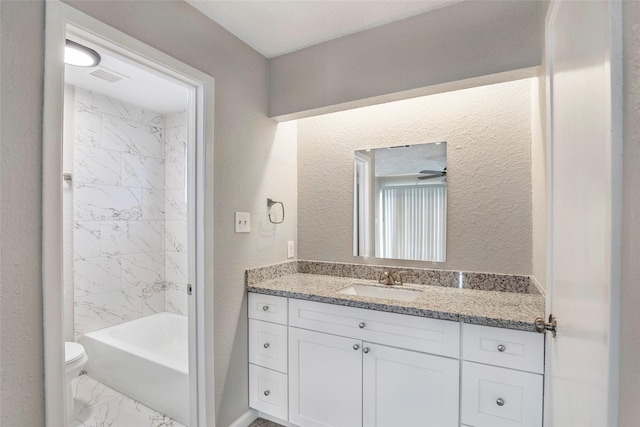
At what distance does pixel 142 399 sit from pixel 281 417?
110cm

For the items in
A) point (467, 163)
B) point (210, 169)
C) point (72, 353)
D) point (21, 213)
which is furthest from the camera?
point (72, 353)

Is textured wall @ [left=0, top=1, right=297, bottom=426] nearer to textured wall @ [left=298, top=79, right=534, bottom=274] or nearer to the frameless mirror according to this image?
textured wall @ [left=298, top=79, right=534, bottom=274]

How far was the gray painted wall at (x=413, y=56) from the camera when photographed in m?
1.54

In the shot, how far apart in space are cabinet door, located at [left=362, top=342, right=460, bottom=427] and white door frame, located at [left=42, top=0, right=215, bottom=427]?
0.87 meters

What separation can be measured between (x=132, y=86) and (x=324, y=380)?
2639 millimetres

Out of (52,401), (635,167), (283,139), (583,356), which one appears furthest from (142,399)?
(635,167)

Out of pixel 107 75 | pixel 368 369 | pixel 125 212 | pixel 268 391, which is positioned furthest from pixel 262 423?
pixel 107 75

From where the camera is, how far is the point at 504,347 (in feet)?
4.39

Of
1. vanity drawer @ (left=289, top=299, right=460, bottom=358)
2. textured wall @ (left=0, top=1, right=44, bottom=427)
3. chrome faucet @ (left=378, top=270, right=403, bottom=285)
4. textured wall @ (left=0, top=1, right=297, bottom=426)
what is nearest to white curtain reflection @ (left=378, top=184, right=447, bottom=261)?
chrome faucet @ (left=378, top=270, right=403, bottom=285)

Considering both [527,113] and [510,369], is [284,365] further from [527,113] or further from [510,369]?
[527,113]

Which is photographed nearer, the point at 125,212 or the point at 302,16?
the point at 302,16

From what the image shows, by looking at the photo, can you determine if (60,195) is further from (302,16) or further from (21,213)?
(302,16)

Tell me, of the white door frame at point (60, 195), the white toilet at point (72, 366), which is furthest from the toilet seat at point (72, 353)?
the white door frame at point (60, 195)

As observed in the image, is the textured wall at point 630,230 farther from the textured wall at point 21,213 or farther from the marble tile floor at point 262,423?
the marble tile floor at point 262,423
